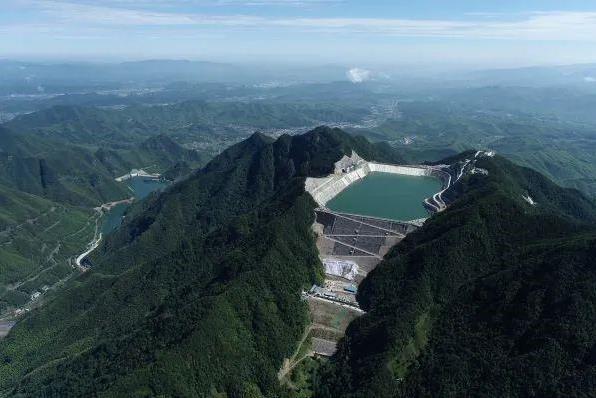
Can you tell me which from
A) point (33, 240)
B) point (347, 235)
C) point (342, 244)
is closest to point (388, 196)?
point (347, 235)

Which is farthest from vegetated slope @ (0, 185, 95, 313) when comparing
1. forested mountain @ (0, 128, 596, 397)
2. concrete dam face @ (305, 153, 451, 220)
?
concrete dam face @ (305, 153, 451, 220)

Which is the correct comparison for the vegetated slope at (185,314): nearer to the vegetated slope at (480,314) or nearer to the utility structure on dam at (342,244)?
the utility structure on dam at (342,244)

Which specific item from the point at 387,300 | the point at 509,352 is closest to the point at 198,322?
the point at 387,300

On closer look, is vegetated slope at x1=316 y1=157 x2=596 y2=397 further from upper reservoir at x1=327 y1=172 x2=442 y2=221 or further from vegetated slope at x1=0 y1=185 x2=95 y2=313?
vegetated slope at x1=0 y1=185 x2=95 y2=313

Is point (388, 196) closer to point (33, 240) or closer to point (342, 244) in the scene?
point (342, 244)

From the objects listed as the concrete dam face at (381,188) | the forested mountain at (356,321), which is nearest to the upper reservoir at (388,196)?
the concrete dam face at (381,188)
